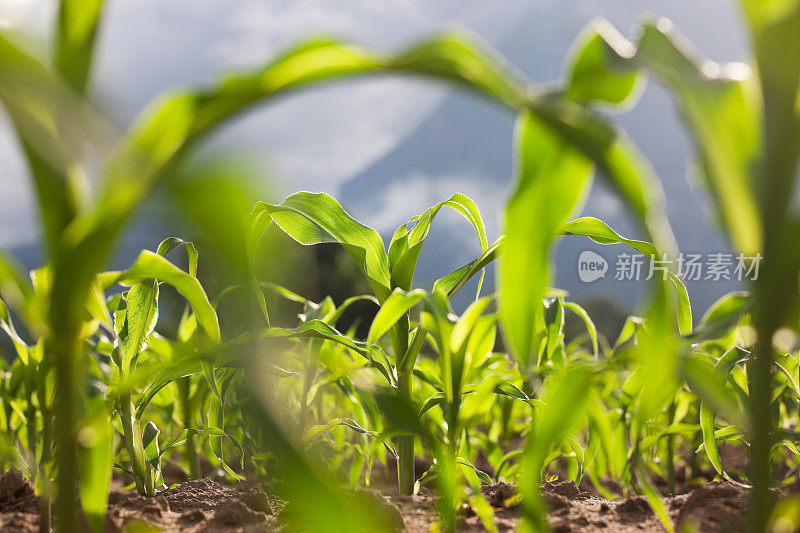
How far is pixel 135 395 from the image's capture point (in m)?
1.10

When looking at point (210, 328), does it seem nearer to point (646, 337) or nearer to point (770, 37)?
point (646, 337)

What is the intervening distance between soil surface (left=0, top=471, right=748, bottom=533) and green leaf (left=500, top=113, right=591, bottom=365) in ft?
1.23

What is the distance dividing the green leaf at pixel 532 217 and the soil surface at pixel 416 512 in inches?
14.8

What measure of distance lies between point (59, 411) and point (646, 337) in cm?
44

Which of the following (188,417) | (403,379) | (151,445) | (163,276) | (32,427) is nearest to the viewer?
(163,276)

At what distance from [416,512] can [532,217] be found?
503 mm

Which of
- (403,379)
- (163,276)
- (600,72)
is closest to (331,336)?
(403,379)

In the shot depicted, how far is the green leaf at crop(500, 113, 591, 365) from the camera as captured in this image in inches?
15.4

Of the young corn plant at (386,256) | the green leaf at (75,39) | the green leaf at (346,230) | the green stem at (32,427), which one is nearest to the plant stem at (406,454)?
the young corn plant at (386,256)

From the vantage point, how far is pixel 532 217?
0.40 metres

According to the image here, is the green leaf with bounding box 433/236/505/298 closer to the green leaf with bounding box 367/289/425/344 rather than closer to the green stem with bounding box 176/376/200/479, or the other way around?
the green leaf with bounding box 367/289/425/344

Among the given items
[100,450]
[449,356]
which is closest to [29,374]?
[100,450]

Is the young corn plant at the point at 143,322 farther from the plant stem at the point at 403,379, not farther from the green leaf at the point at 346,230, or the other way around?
Answer: the plant stem at the point at 403,379

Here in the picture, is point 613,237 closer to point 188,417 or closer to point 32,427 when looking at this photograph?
point 188,417
